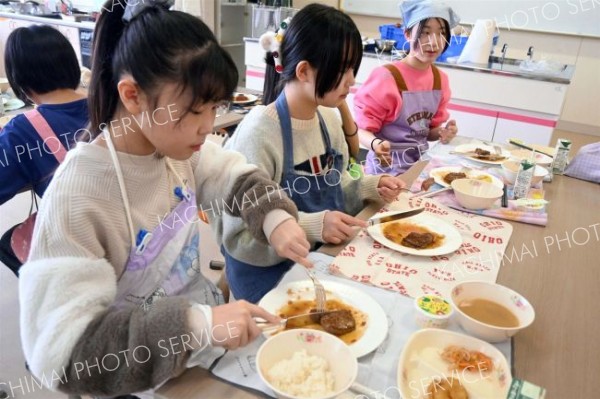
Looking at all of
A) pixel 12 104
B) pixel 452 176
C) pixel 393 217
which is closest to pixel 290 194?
pixel 393 217

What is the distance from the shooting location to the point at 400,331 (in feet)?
2.75

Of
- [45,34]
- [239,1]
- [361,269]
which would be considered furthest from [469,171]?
[239,1]

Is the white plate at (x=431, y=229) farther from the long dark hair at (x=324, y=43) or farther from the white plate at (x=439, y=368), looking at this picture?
the long dark hair at (x=324, y=43)

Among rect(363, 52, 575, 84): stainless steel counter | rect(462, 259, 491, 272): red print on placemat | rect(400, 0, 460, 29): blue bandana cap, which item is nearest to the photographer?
rect(462, 259, 491, 272): red print on placemat

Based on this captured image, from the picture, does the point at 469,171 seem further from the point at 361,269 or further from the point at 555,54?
the point at 555,54

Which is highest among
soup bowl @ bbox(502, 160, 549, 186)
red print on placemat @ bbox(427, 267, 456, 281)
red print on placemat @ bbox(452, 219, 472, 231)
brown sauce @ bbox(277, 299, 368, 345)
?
soup bowl @ bbox(502, 160, 549, 186)

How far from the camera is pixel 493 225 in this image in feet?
4.21

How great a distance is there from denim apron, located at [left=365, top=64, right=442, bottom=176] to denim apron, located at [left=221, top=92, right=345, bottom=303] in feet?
2.24

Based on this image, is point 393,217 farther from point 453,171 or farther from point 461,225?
point 453,171

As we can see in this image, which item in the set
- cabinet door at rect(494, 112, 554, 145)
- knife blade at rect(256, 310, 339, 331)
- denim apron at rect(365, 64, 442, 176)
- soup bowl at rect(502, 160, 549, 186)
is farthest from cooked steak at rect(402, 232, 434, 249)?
cabinet door at rect(494, 112, 554, 145)

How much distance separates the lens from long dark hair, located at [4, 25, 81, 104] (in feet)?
4.75

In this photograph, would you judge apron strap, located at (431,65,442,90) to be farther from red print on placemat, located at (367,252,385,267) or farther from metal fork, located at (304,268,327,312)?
metal fork, located at (304,268,327,312)

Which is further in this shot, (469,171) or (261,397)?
(469,171)

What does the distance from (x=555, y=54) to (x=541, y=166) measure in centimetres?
394
